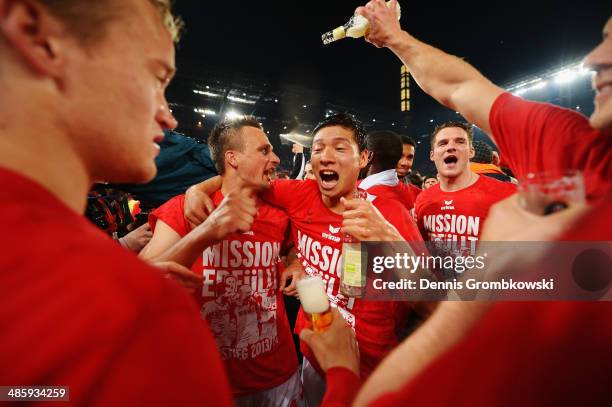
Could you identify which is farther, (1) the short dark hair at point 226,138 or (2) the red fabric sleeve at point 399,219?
(1) the short dark hair at point 226,138

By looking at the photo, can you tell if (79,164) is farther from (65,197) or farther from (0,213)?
(0,213)

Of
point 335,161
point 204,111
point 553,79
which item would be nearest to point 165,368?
point 335,161

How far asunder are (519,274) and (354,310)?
162 centimetres

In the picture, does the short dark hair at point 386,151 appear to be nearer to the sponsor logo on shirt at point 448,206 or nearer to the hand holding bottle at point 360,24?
the sponsor logo on shirt at point 448,206

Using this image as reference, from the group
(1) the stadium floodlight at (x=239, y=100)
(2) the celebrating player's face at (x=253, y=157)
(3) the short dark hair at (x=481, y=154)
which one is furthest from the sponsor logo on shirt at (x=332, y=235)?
(1) the stadium floodlight at (x=239, y=100)

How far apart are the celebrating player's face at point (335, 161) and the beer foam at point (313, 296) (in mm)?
1207

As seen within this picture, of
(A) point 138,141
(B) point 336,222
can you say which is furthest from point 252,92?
(A) point 138,141

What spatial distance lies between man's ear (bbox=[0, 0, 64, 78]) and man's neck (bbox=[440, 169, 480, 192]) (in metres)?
3.63

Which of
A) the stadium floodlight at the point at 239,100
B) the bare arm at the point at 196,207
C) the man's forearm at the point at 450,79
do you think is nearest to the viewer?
the man's forearm at the point at 450,79

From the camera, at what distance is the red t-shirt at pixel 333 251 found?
2.00 m

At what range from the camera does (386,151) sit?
3693 millimetres

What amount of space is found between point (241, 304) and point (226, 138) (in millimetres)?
1439

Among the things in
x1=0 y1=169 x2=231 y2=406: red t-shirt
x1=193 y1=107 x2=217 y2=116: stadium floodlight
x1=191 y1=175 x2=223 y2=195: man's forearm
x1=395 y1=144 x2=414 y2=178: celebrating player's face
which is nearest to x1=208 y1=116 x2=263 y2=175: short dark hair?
x1=191 y1=175 x2=223 y2=195: man's forearm

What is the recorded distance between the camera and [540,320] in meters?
0.47
